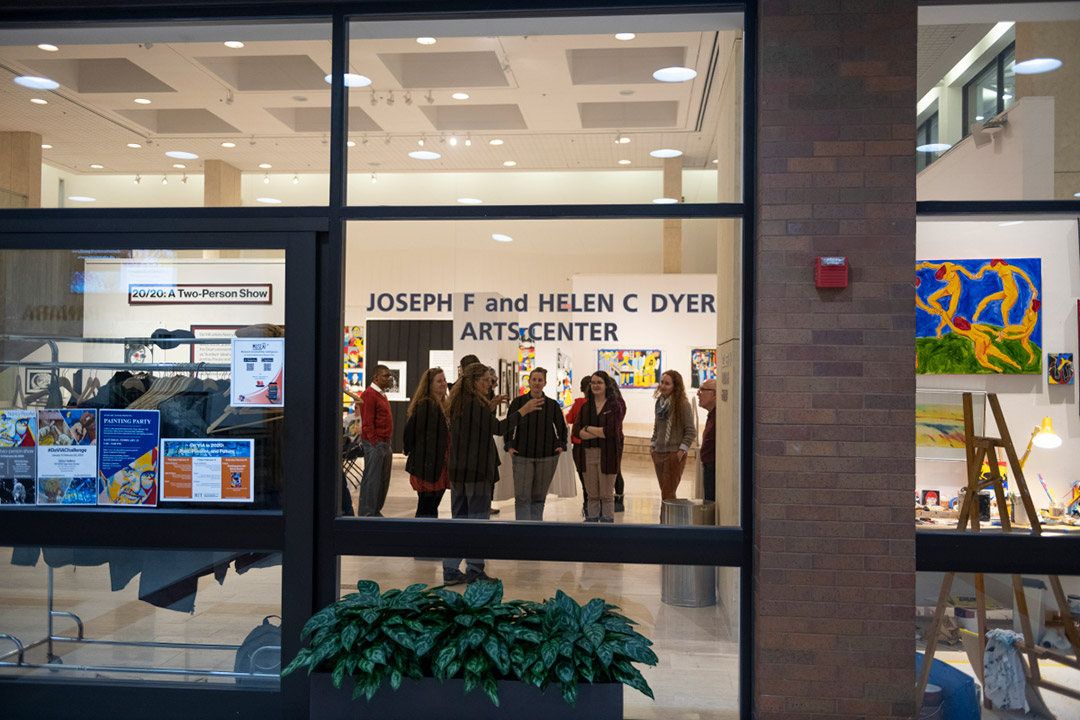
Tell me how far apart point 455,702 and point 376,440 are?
4.21ft

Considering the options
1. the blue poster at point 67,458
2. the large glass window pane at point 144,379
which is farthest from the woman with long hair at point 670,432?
the blue poster at point 67,458

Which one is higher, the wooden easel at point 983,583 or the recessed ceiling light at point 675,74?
the recessed ceiling light at point 675,74

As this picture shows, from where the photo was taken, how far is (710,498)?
391 centimetres

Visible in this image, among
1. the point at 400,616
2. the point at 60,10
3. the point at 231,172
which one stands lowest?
the point at 400,616

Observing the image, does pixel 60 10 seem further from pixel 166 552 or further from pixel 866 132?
pixel 866 132

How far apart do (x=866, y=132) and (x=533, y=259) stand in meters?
1.55

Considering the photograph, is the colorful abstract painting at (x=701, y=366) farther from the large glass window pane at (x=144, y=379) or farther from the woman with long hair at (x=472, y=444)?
the large glass window pane at (x=144, y=379)

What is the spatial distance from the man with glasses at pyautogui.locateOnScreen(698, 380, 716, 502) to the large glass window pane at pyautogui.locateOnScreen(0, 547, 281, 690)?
211 cm

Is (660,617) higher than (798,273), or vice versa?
(798,273)

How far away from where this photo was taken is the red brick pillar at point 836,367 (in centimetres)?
363

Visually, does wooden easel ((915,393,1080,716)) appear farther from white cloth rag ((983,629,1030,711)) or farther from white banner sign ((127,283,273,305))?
white banner sign ((127,283,273,305))

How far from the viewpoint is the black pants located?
403 cm

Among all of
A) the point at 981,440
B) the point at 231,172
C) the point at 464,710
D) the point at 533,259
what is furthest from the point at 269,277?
the point at 981,440

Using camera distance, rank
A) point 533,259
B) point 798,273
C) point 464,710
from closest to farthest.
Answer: point 464,710 < point 798,273 < point 533,259
